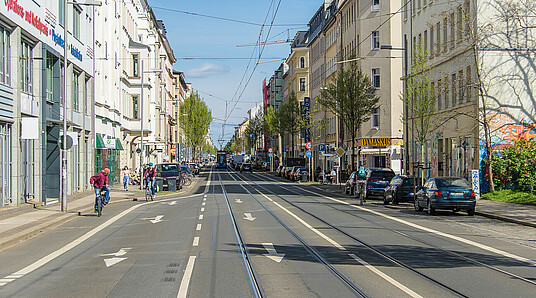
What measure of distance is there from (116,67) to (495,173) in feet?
96.7

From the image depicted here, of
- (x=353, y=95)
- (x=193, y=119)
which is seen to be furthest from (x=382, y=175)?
(x=193, y=119)

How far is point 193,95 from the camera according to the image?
348 feet

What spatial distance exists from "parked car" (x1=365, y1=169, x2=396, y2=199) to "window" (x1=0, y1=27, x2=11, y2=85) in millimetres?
20072

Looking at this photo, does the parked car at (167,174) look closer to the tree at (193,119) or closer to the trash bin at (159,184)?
the trash bin at (159,184)

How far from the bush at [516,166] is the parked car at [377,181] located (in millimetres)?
5647

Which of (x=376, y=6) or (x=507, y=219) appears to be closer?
(x=507, y=219)

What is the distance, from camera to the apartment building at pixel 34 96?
77.2ft

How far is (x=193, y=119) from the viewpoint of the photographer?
348 feet

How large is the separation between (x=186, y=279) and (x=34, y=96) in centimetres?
1877

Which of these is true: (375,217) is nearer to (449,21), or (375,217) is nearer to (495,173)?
(495,173)

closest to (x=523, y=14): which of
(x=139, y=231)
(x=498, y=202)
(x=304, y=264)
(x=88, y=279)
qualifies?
(x=498, y=202)

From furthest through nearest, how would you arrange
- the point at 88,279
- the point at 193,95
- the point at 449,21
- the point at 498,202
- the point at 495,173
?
the point at 193,95 → the point at 449,21 → the point at 495,173 → the point at 498,202 → the point at 88,279

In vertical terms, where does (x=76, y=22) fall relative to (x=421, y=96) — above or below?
above

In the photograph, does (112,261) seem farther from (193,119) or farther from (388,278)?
(193,119)
